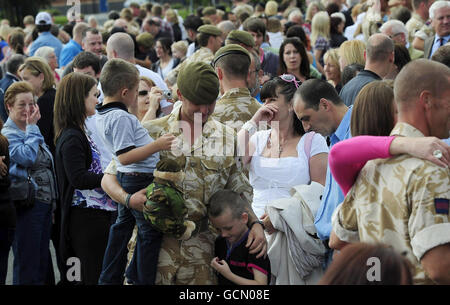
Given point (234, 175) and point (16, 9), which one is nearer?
point (234, 175)

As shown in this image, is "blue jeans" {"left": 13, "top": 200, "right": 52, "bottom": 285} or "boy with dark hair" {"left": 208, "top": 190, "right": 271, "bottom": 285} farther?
"blue jeans" {"left": 13, "top": 200, "right": 52, "bottom": 285}

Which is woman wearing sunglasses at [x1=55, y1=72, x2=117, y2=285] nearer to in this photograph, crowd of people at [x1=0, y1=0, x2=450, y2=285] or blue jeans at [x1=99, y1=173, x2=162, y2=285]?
crowd of people at [x1=0, y1=0, x2=450, y2=285]

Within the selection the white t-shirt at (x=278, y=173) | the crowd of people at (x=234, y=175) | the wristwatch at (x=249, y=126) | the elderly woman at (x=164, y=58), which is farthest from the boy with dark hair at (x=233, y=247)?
the elderly woman at (x=164, y=58)

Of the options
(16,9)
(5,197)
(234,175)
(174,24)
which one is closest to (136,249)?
(234,175)

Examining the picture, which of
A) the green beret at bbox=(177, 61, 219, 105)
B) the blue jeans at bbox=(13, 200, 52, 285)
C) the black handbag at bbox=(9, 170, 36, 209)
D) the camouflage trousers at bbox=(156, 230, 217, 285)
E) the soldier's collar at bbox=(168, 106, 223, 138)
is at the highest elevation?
the green beret at bbox=(177, 61, 219, 105)

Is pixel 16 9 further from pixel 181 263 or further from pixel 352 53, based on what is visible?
pixel 181 263

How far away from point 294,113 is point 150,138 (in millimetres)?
1193

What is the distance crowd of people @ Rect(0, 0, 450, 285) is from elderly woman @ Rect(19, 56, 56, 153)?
0.01m

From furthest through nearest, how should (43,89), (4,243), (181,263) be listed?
1. (43,89)
2. (4,243)
3. (181,263)

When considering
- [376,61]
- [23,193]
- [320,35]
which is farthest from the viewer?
[320,35]

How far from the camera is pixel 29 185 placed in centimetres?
554

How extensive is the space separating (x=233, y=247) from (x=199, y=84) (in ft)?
3.09

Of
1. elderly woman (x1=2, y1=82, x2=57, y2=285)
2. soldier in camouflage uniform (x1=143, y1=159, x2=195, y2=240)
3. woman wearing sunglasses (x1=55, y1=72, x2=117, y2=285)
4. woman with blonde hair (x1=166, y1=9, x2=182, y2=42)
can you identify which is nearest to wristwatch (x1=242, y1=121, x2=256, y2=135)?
soldier in camouflage uniform (x1=143, y1=159, x2=195, y2=240)

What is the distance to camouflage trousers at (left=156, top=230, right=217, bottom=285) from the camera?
11.8 feet
